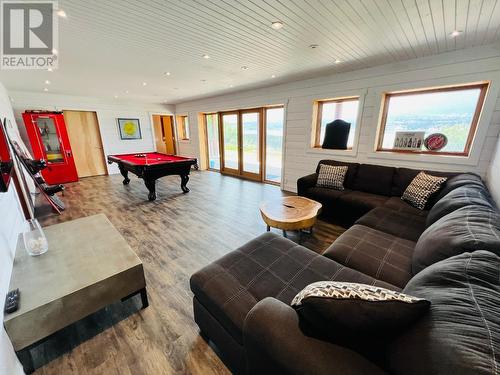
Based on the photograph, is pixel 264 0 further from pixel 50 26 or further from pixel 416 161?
pixel 416 161

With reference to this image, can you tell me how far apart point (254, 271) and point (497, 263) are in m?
1.19

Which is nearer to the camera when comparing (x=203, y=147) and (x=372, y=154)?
(x=372, y=154)

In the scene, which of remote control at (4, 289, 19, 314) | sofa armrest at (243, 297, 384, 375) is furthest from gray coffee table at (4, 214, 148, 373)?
sofa armrest at (243, 297, 384, 375)

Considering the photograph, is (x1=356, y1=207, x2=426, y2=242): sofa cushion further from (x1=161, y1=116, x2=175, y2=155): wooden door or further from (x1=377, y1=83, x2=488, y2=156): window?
(x1=161, y1=116, x2=175, y2=155): wooden door

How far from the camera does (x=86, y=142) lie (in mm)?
6352

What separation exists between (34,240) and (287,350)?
6.89 feet

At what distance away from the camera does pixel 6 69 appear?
317 centimetres

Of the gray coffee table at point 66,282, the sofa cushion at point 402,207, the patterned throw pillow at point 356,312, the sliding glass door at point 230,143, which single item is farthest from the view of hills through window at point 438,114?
the gray coffee table at point 66,282

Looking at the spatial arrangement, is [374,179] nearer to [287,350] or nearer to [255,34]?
[255,34]

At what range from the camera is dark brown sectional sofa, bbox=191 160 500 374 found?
61 centimetres

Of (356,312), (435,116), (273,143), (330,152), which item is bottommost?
(356,312)

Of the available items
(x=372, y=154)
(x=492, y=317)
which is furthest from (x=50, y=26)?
(x=372, y=154)

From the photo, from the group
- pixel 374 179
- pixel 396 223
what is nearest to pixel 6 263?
pixel 396 223

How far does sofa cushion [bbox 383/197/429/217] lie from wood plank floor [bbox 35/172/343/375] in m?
0.74
